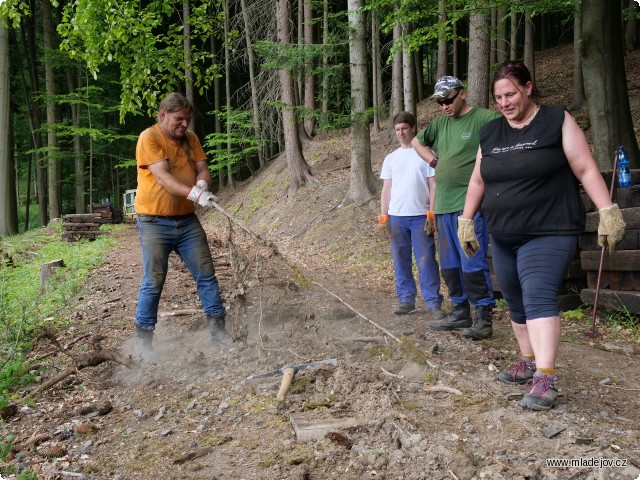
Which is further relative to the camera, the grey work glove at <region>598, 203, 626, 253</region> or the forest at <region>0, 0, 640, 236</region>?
the forest at <region>0, 0, 640, 236</region>

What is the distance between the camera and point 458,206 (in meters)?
5.02

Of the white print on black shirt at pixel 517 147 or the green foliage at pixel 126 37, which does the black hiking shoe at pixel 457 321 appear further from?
the green foliage at pixel 126 37

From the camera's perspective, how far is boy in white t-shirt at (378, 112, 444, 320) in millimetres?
5785

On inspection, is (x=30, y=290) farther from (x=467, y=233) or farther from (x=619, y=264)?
(x=619, y=264)

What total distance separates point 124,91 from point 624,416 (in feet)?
29.3

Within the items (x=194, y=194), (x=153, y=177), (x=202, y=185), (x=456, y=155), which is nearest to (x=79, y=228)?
(x=153, y=177)

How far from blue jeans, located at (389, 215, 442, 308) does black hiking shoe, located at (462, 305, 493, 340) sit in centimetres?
79

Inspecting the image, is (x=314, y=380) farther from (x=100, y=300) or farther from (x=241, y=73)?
(x=241, y=73)

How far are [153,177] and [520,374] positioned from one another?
3.46 metres

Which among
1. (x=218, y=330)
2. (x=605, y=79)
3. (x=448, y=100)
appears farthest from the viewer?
(x=605, y=79)

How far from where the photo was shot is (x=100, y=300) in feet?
26.1

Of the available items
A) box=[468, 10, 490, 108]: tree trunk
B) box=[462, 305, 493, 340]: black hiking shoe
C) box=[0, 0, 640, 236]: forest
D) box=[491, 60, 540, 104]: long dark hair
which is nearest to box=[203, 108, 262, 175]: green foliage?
box=[0, 0, 640, 236]: forest

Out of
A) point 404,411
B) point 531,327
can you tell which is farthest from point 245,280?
point 531,327

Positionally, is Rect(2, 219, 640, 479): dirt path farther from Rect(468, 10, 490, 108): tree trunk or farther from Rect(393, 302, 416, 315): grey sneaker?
Rect(468, 10, 490, 108): tree trunk
